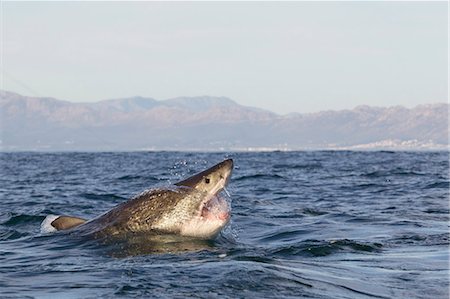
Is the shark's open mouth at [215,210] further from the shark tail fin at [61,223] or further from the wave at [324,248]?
the shark tail fin at [61,223]

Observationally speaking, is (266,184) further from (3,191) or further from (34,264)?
(34,264)

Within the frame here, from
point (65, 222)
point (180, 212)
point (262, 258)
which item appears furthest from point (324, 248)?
point (65, 222)

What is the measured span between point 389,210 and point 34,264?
33.7ft

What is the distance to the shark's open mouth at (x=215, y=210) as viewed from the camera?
1213 centimetres

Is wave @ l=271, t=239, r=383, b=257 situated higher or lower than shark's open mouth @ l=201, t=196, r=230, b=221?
lower

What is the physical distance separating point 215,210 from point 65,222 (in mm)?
2395

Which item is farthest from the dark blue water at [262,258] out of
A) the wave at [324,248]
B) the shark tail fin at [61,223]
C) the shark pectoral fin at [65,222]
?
the shark pectoral fin at [65,222]

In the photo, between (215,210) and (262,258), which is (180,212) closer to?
(215,210)

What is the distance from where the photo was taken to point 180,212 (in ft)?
40.0

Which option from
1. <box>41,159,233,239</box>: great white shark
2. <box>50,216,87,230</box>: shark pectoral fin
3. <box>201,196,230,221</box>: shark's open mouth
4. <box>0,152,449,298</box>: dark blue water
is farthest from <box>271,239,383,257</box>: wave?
<box>50,216,87,230</box>: shark pectoral fin

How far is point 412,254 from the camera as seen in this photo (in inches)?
460

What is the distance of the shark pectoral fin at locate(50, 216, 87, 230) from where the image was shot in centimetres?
1291

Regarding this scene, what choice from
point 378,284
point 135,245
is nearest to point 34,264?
point 135,245

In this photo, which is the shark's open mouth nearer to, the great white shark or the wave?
the great white shark
